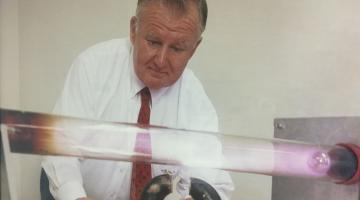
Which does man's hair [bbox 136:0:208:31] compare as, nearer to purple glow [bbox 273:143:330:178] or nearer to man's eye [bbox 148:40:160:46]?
man's eye [bbox 148:40:160:46]

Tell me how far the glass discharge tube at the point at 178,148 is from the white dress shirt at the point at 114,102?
20 cm

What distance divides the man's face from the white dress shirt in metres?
0.04

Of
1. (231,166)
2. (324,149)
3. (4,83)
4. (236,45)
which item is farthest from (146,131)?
(236,45)

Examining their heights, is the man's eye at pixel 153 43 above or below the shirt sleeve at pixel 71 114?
above

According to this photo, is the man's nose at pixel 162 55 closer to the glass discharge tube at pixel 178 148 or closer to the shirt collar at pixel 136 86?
the shirt collar at pixel 136 86

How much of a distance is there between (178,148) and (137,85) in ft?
1.14

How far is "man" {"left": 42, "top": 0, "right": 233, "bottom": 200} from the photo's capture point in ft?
2.05

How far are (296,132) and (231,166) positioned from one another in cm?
13

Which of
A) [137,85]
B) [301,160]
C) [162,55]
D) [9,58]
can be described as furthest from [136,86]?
[301,160]

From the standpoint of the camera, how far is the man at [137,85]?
63 cm

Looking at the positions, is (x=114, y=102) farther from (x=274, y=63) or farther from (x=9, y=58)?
(x=274, y=63)

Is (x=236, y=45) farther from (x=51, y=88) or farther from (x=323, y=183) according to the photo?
(x=323, y=183)

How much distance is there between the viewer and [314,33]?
98 centimetres

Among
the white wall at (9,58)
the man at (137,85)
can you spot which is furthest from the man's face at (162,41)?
the white wall at (9,58)
